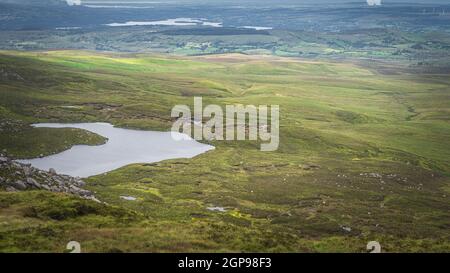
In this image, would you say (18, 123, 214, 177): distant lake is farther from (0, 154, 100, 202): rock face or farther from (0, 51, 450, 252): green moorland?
(0, 154, 100, 202): rock face

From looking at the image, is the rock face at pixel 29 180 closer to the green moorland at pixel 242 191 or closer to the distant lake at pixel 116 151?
the green moorland at pixel 242 191

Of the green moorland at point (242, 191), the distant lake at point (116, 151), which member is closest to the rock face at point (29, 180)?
the green moorland at point (242, 191)

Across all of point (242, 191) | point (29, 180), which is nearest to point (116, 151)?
point (242, 191)

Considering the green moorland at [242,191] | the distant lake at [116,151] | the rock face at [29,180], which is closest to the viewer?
the green moorland at [242,191]

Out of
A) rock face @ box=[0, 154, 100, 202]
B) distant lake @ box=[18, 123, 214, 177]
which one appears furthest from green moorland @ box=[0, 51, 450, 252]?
rock face @ box=[0, 154, 100, 202]
